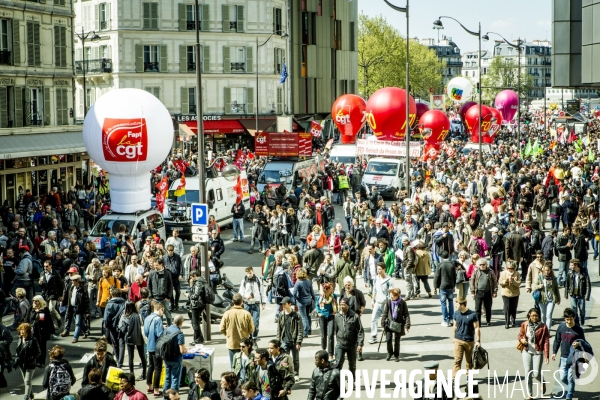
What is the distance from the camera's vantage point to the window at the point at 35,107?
1470 inches

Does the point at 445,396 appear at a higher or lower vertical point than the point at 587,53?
lower

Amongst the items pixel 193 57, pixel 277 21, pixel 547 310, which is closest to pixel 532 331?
pixel 547 310

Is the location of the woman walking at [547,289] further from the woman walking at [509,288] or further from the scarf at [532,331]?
the scarf at [532,331]

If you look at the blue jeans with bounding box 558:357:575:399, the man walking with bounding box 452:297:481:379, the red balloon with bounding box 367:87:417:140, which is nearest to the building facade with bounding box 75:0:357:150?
the red balloon with bounding box 367:87:417:140

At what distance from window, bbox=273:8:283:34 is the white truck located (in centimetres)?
3404

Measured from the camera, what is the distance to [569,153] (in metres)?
48.0

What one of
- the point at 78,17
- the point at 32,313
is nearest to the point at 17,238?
the point at 32,313

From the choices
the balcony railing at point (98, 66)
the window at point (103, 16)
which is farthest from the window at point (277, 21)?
the balcony railing at point (98, 66)

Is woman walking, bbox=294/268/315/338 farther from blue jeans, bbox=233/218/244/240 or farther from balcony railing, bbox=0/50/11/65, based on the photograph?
balcony railing, bbox=0/50/11/65

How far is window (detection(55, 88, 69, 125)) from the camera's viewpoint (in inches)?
1553

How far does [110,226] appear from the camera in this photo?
24422 mm

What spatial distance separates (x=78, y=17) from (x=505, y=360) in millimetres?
50723

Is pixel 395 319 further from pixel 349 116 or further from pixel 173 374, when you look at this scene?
pixel 349 116

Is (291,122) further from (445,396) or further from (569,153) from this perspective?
(445,396)
